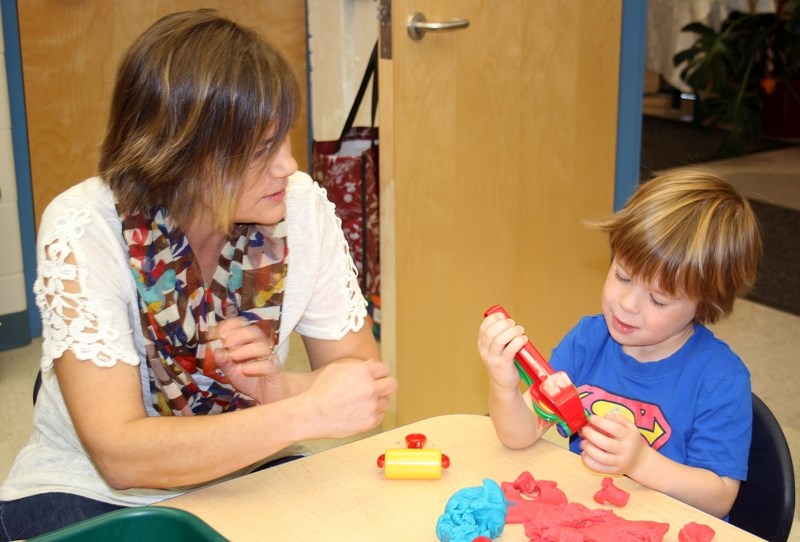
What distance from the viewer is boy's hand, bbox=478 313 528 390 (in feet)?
3.97

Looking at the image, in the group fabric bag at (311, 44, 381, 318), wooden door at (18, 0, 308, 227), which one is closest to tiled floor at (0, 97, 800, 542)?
fabric bag at (311, 44, 381, 318)

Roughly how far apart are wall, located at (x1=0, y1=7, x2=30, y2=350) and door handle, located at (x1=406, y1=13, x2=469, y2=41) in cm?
150

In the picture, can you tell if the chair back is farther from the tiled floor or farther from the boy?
the tiled floor

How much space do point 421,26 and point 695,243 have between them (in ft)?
3.30

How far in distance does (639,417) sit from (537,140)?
120 centimetres

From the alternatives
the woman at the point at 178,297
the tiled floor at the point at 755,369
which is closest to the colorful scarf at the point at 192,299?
the woman at the point at 178,297

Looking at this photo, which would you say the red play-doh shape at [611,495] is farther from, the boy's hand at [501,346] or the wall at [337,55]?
the wall at [337,55]

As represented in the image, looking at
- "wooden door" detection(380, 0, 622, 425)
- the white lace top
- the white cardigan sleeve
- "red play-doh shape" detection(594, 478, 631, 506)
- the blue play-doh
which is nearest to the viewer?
the blue play-doh

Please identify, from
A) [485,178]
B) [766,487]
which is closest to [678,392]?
[766,487]

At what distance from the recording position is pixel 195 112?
1.21 meters

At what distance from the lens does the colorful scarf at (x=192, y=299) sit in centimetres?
128

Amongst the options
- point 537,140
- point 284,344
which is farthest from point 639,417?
point 537,140

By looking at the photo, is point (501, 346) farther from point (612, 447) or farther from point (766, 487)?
point (766, 487)

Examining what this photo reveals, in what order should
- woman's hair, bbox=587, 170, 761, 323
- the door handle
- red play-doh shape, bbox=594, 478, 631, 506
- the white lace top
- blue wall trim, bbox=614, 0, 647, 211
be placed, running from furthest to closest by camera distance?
blue wall trim, bbox=614, 0, 647, 211 → the door handle → woman's hair, bbox=587, 170, 761, 323 → the white lace top → red play-doh shape, bbox=594, 478, 631, 506
